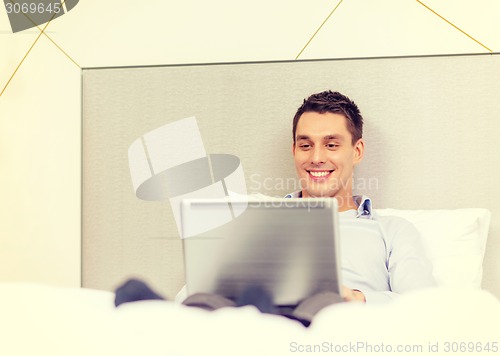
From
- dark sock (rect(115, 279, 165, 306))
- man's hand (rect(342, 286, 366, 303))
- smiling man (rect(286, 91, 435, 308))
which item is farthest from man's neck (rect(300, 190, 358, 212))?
dark sock (rect(115, 279, 165, 306))

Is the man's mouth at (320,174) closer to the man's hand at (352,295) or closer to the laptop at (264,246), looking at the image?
the man's hand at (352,295)

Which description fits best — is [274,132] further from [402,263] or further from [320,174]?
[402,263]

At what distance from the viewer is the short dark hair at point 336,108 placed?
1908mm

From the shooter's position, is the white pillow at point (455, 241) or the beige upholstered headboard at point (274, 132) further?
the beige upholstered headboard at point (274, 132)

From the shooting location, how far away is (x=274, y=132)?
2139 mm

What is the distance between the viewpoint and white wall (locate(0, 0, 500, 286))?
2127 mm

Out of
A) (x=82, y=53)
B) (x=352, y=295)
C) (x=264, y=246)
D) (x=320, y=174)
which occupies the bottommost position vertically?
(x=352, y=295)

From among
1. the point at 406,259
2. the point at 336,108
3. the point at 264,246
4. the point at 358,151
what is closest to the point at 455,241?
the point at 406,259

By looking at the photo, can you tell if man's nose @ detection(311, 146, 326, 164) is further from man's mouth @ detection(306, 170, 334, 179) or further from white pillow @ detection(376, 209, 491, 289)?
white pillow @ detection(376, 209, 491, 289)

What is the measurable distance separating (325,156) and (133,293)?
38.0 inches

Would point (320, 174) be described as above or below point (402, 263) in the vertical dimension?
above

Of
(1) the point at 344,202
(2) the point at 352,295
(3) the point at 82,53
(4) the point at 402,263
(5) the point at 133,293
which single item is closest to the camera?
(5) the point at 133,293

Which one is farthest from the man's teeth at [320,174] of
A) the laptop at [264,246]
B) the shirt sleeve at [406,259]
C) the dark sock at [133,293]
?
the dark sock at [133,293]

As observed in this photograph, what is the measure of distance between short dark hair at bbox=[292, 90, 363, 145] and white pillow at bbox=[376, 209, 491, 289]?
1.06 feet
